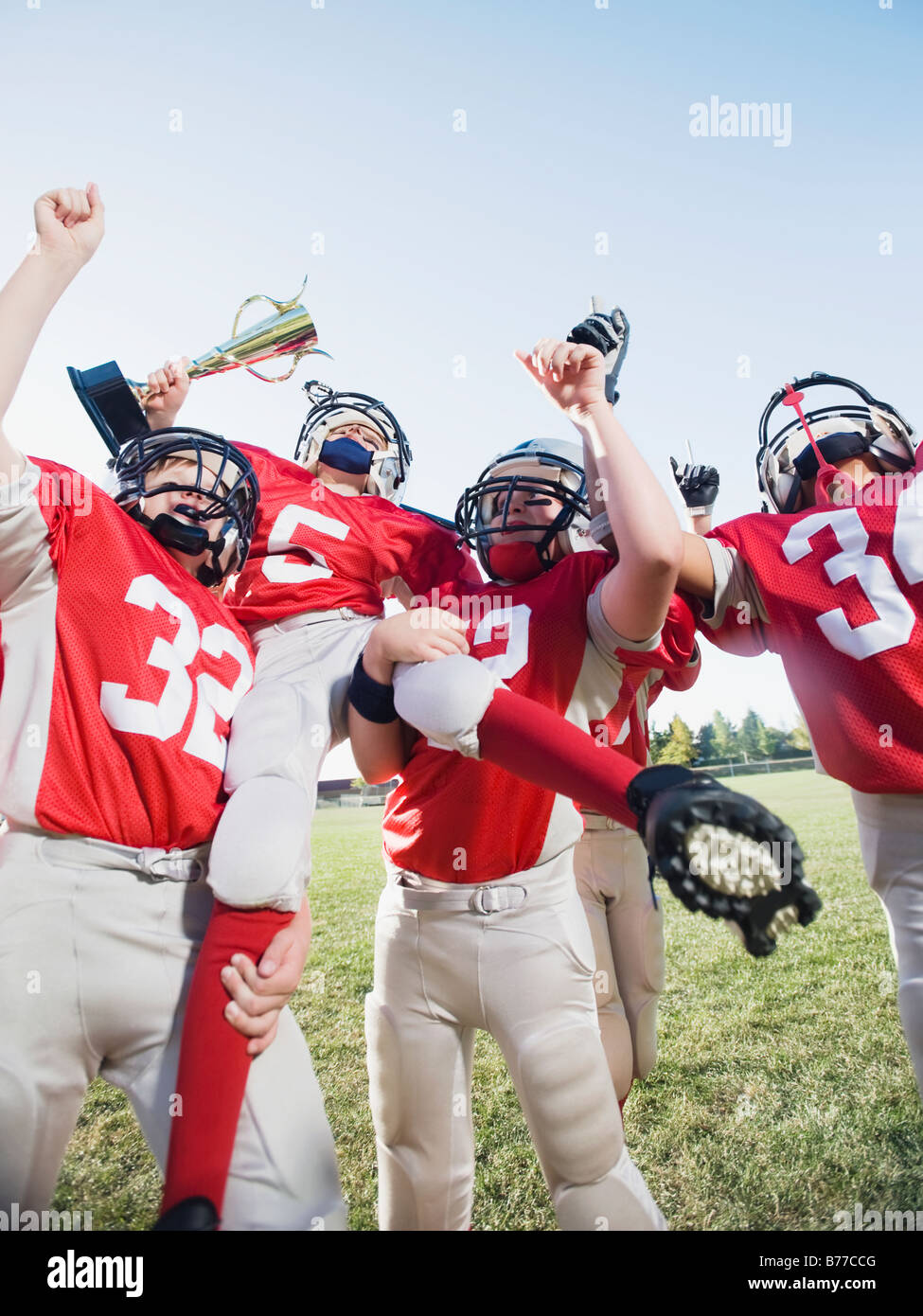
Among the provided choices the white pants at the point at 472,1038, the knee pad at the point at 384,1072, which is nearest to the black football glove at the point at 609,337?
the white pants at the point at 472,1038

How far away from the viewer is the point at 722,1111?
3297 mm

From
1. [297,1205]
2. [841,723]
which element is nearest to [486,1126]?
[297,1205]

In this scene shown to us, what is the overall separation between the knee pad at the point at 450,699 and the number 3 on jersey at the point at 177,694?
429 mm

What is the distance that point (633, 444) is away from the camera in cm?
188

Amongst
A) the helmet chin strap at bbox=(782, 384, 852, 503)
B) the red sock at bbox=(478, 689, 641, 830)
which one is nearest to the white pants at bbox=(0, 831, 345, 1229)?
the red sock at bbox=(478, 689, 641, 830)

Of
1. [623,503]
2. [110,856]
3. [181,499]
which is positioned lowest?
[110,856]

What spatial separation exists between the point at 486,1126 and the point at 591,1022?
175 centimetres

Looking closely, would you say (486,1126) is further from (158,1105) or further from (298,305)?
(298,305)

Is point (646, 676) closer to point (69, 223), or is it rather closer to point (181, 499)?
point (181, 499)

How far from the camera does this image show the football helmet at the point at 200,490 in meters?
2.00

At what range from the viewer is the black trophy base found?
240 centimetres

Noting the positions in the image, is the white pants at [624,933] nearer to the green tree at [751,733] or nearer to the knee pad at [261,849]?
the knee pad at [261,849]

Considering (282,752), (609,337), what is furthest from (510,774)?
(609,337)

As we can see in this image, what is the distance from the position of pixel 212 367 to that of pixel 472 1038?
232 centimetres
